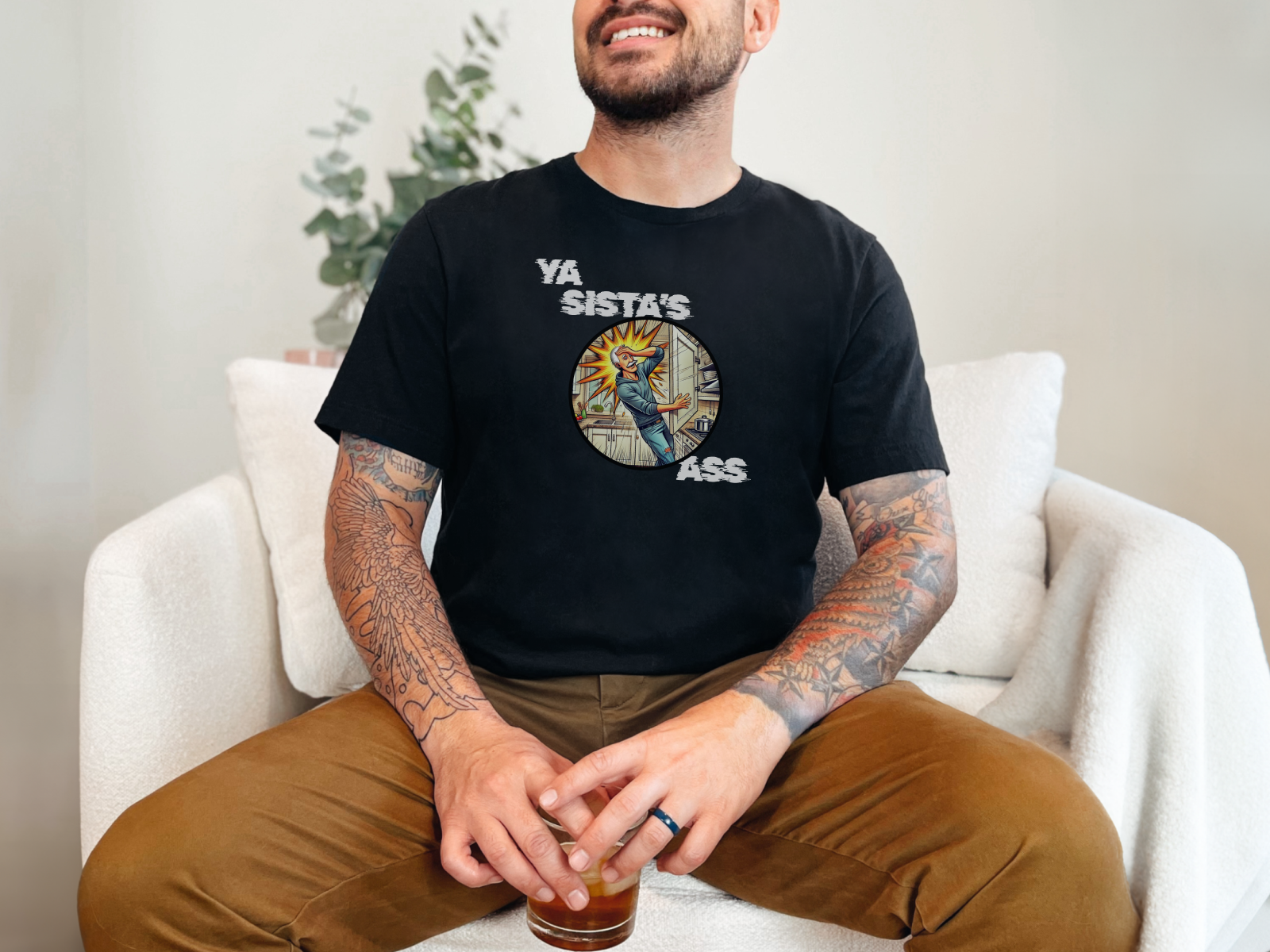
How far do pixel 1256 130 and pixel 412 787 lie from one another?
2020mm

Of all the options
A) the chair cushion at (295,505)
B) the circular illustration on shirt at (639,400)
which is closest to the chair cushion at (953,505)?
the chair cushion at (295,505)

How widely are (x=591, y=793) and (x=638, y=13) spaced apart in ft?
2.75

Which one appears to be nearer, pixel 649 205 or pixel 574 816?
pixel 574 816

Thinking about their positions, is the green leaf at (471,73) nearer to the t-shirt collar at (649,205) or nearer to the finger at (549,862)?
the t-shirt collar at (649,205)

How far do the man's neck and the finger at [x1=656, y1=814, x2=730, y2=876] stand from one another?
2.28ft

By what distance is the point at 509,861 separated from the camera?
2.66ft

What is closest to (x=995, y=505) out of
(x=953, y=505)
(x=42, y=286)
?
(x=953, y=505)

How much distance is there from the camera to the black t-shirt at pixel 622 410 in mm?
1100

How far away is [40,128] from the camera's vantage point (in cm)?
191

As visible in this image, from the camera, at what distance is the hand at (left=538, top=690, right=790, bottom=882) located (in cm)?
80

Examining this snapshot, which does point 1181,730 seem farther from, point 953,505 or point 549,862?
point 549,862

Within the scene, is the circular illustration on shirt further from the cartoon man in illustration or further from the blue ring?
the blue ring

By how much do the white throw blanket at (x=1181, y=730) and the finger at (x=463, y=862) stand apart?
61cm

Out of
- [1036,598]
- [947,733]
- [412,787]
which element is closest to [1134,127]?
[1036,598]
